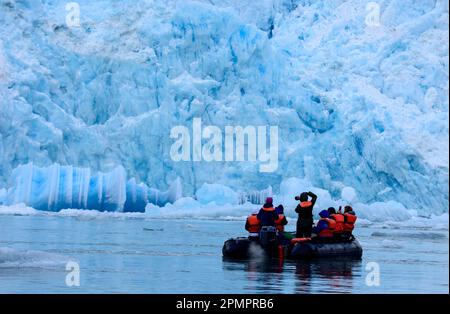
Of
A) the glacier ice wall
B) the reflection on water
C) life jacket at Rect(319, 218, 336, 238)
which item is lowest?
the reflection on water

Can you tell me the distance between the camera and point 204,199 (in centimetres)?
2886

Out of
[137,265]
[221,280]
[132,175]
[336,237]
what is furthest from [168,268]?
[132,175]

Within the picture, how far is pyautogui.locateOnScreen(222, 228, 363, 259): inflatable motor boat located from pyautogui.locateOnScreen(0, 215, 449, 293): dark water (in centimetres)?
19

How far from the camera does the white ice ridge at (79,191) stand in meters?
27.2

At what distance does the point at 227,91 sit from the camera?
29250 millimetres

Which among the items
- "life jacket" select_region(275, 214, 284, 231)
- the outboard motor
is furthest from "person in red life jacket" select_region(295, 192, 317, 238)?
"life jacket" select_region(275, 214, 284, 231)

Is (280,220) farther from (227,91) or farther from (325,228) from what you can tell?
(227,91)

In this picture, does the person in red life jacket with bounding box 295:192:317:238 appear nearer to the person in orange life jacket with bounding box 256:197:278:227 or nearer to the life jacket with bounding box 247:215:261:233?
the person in orange life jacket with bounding box 256:197:278:227

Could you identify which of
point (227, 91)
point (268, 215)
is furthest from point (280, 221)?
point (227, 91)

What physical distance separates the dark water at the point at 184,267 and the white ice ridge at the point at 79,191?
5709 mm

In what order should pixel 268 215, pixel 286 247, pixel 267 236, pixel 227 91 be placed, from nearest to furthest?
pixel 267 236, pixel 268 215, pixel 286 247, pixel 227 91

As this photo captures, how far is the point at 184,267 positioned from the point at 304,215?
1917 millimetres

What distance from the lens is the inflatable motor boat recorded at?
45.5ft

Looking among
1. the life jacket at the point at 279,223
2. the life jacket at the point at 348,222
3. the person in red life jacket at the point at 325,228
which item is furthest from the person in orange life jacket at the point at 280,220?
the life jacket at the point at 348,222
